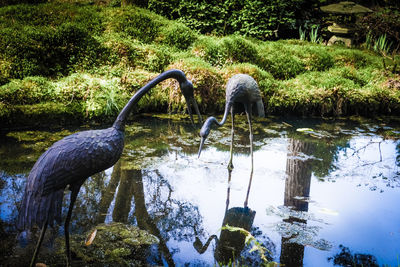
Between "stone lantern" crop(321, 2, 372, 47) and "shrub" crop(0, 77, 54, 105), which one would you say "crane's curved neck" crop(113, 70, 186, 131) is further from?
"stone lantern" crop(321, 2, 372, 47)

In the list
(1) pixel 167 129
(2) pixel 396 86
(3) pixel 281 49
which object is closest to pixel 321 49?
(3) pixel 281 49

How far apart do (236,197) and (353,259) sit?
59.6 inches

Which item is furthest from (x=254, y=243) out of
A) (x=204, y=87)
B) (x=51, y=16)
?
(x=51, y=16)

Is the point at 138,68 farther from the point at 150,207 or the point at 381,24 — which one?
the point at 381,24

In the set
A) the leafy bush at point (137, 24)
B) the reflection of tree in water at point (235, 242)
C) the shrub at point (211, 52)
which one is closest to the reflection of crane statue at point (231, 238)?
the reflection of tree in water at point (235, 242)

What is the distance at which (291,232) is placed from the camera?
3.29 m

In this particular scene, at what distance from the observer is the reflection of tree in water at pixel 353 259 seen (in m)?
2.85

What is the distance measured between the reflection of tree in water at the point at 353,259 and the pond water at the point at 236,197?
0.01m

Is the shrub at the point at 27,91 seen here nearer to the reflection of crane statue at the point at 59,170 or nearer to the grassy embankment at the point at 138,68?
the grassy embankment at the point at 138,68

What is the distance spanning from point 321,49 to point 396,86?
2.68m

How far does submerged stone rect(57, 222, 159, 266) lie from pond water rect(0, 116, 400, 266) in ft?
0.36

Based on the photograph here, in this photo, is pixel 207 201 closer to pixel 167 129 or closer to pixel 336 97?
pixel 167 129

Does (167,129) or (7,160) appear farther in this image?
(167,129)

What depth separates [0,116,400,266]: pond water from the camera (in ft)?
9.66
